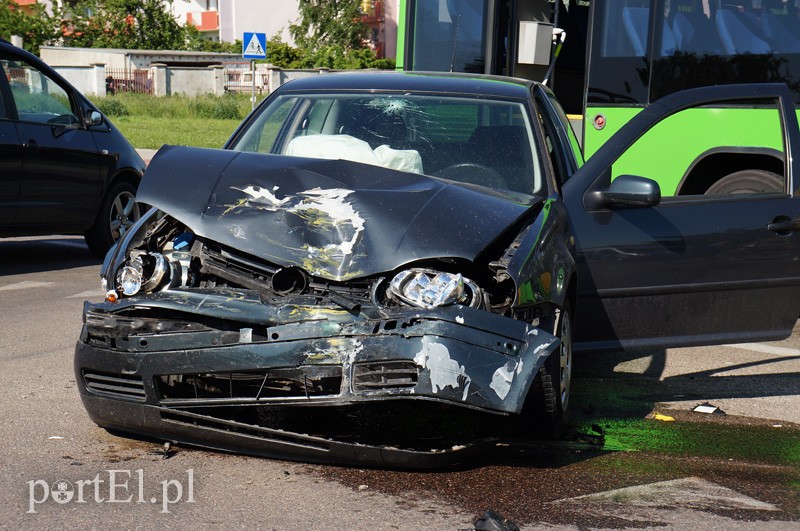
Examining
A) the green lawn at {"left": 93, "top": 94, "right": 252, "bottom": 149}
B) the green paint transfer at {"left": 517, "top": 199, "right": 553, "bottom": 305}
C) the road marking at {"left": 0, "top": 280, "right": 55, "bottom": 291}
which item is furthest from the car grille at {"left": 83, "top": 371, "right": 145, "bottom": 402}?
the green lawn at {"left": 93, "top": 94, "right": 252, "bottom": 149}

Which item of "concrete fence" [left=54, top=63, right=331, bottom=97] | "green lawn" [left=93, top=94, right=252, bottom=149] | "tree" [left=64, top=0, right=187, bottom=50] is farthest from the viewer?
"tree" [left=64, top=0, right=187, bottom=50]

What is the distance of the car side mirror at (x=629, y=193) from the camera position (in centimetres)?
567

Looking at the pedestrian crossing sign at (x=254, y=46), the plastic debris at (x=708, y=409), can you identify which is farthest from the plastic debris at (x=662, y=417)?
the pedestrian crossing sign at (x=254, y=46)

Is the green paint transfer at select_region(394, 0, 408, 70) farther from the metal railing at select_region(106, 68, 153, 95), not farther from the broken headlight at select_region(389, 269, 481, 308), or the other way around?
the metal railing at select_region(106, 68, 153, 95)

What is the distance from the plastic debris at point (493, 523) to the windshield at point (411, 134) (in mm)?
2160

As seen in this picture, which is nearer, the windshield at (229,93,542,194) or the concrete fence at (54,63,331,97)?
the windshield at (229,93,542,194)

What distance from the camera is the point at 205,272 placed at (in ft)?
15.5

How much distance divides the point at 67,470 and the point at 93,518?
0.60m

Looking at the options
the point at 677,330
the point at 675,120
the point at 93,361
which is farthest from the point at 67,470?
the point at 675,120

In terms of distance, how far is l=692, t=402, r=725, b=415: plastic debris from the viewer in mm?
5887

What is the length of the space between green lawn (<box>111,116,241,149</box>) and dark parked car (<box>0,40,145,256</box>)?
1316 cm

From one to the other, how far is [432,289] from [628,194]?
174 centimetres

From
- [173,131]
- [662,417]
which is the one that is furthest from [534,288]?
[173,131]

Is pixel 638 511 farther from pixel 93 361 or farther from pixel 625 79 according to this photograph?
pixel 625 79
